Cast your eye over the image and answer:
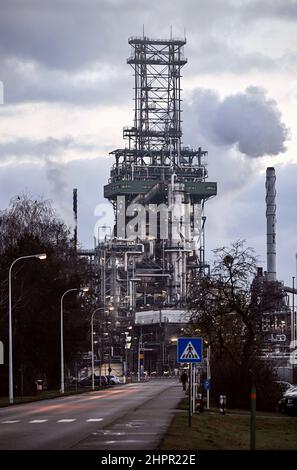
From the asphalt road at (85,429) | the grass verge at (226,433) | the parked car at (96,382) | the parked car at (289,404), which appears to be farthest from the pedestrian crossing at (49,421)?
the parked car at (96,382)

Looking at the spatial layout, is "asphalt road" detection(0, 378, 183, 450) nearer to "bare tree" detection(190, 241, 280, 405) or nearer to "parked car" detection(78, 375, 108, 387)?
"bare tree" detection(190, 241, 280, 405)

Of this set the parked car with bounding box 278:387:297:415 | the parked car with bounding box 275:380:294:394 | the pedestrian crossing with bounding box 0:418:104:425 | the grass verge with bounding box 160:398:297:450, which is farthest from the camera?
the parked car with bounding box 275:380:294:394

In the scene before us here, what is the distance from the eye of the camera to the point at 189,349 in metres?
37.6

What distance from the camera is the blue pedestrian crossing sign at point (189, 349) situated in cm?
3744

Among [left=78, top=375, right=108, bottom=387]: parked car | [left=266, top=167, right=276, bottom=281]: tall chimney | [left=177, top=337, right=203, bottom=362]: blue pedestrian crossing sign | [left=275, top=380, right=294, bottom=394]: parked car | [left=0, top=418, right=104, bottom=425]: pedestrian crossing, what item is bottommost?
[left=78, top=375, right=108, bottom=387]: parked car

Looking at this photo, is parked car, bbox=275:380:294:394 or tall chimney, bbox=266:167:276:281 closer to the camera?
parked car, bbox=275:380:294:394

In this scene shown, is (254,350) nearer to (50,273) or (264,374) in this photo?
(264,374)

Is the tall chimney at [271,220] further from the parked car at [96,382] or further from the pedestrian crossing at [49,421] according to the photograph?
the pedestrian crossing at [49,421]

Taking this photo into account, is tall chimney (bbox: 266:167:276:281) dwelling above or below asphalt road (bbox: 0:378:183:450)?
above

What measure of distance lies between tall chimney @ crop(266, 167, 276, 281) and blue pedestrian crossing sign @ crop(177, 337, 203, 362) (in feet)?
449

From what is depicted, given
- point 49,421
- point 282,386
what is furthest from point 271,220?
point 49,421

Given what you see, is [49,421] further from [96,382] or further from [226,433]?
[96,382]

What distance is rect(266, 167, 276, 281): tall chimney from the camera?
176 metres

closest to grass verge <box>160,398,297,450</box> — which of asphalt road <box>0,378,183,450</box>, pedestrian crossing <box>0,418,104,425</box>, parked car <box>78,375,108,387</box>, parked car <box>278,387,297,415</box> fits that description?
asphalt road <box>0,378,183,450</box>
